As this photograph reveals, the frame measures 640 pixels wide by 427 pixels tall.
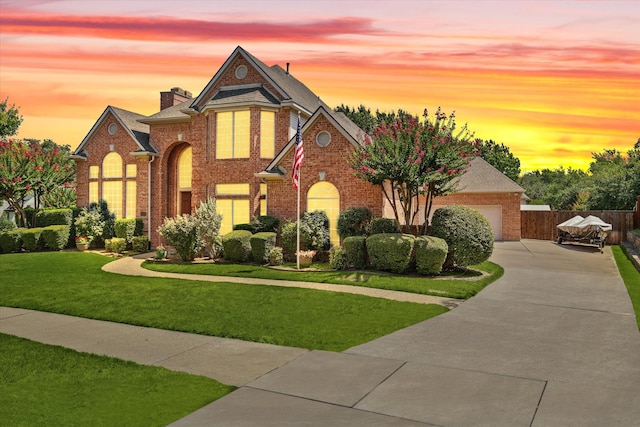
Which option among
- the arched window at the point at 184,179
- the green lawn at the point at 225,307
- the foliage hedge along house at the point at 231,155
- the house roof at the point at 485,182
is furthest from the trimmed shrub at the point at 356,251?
the house roof at the point at 485,182

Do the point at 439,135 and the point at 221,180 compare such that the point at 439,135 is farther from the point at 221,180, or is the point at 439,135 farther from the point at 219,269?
the point at 221,180

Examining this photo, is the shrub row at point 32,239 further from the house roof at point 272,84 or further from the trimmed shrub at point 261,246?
the trimmed shrub at point 261,246

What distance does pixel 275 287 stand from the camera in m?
14.3

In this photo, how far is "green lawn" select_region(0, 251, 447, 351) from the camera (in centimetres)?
917

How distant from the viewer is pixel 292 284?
49.6ft

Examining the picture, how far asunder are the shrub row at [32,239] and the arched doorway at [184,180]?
638 cm

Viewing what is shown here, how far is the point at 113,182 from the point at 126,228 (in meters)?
3.79

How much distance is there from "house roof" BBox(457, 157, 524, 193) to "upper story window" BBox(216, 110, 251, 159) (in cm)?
1451

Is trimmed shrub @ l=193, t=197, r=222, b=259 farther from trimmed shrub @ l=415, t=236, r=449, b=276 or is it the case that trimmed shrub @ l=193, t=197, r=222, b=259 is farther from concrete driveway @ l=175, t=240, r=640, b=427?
concrete driveway @ l=175, t=240, r=640, b=427

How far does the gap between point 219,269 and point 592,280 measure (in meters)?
13.0

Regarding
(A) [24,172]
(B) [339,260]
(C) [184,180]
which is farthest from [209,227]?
(A) [24,172]

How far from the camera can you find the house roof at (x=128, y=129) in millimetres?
28109

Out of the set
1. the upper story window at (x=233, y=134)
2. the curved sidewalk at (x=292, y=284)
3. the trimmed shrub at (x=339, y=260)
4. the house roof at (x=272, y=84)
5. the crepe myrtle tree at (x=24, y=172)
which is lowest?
the curved sidewalk at (x=292, y=284)

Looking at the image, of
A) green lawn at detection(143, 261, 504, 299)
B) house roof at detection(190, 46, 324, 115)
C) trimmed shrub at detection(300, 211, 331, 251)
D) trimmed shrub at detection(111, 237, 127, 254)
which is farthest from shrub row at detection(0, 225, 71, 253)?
trimmed shrub at detection(300, 211, 331, 251)
